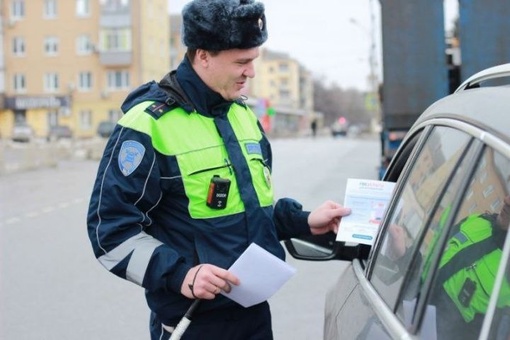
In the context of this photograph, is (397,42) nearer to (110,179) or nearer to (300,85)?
(110,179)

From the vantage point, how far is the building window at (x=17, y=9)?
70.2 m

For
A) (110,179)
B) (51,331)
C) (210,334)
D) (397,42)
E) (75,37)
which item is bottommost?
(51,331)

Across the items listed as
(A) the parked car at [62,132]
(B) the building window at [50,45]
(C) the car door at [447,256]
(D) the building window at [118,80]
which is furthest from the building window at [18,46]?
(C) the car door at [447,256]

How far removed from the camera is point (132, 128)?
2.64 meters

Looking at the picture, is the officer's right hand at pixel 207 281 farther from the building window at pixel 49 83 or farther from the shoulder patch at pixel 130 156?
the building window at pixel 49 83

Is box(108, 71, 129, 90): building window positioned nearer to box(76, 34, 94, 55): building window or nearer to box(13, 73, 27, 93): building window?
box(76, 34, 94, 55): building window

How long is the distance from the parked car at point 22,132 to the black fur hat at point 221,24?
A: 182 feet

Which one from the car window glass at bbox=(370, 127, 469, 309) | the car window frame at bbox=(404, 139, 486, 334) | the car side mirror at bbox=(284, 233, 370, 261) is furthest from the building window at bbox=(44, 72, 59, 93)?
the car window frame at bbox=(404, 139, 486, 334)

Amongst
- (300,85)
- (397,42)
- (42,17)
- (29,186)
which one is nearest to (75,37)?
(42,17)

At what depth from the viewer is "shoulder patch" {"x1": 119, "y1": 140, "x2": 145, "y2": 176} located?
260 centimetres

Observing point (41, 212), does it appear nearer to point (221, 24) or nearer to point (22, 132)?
point (221, 24)

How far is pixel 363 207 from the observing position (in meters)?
2.89

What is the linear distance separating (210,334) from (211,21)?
3.40 feet

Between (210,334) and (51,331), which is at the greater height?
(210,334)
